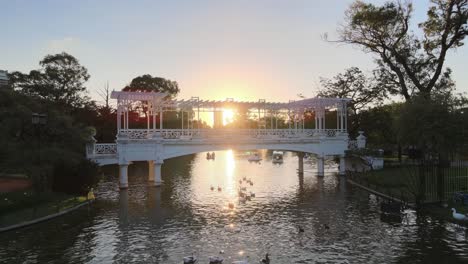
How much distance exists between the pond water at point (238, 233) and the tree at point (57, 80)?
3125 centimetres

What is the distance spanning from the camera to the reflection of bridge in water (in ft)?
117

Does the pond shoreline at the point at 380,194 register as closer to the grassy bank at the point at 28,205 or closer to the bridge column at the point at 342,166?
the bridge column at the point at 342,166

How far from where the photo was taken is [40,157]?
26375 millimetres

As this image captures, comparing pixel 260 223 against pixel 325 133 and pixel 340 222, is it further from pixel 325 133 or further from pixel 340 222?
pixel 325 133

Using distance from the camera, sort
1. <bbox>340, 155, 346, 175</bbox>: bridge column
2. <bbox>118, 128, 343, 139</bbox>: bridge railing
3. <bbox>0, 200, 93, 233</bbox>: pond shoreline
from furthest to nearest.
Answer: <bbox>340, 155, 346, 175</bbox>: bridge column < <bbox>118, 128, 343, 139</bbox>: bridge railing < <bbox>0, 200, 93, 233</bbox>: pond shoreline

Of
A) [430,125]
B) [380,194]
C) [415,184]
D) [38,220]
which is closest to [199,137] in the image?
[380,194]

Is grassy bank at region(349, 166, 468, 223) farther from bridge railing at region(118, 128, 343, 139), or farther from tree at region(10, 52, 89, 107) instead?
tree at region(10, 52, 89, 107)

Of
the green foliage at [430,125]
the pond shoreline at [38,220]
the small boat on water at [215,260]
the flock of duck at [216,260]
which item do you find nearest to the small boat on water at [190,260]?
the flock of duck at [216,260]

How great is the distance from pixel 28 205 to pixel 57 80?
3821 centimetres

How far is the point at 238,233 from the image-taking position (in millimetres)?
21531

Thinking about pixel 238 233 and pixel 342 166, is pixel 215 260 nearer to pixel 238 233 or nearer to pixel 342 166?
pixel 238 233

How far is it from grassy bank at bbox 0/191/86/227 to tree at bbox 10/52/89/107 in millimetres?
31280

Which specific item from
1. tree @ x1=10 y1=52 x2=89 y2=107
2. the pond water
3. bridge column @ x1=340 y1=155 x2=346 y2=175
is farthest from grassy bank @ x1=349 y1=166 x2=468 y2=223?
tree @ x1=10 y1=52 x2=89 y2=107

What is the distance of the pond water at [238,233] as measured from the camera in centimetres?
1780
